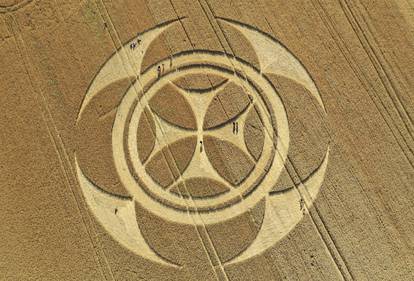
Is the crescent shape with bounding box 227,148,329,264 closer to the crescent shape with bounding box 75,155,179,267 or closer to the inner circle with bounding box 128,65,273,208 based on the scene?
the inner circle with bounding box 128,65,273,208

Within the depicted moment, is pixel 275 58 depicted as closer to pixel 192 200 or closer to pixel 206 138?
pixel 206 138

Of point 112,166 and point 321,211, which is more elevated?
point 112,166

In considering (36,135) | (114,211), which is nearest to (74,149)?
(36,135)

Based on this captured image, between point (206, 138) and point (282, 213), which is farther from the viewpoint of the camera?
point (206, 138)

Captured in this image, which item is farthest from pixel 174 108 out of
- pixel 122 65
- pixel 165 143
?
pixel 122 65

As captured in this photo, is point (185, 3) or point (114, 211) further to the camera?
point (185, 3)

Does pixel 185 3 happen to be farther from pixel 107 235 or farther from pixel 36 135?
pixel 107 235
